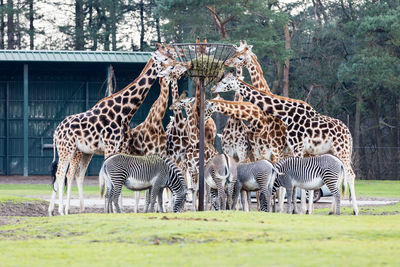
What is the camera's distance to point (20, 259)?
10344 millimetres

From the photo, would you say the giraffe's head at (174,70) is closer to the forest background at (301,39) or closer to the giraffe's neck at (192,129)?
the giraffe's neck at (192,129)

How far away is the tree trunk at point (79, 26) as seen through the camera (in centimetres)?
5022

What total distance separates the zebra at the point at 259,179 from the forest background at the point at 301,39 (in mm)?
22547

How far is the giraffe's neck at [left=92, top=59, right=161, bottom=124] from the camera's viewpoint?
19.3m

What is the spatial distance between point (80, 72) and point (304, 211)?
80.2 feet

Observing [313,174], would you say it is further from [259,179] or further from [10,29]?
[10,29]

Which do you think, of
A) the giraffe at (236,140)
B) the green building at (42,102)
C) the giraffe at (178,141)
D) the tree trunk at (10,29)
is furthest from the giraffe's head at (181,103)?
the tree trunk at (10,29)

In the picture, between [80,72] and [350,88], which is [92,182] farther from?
[350,88]

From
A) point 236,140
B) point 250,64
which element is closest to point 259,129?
point 236,140

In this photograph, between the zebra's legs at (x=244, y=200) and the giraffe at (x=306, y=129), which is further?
the giraffe at (x=306, y=129)

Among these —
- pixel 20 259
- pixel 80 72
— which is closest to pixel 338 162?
pixel 20 259

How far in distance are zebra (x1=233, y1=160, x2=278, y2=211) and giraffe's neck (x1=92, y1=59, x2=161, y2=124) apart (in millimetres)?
3271

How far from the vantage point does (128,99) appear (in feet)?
64.0

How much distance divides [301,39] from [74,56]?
19.3m
